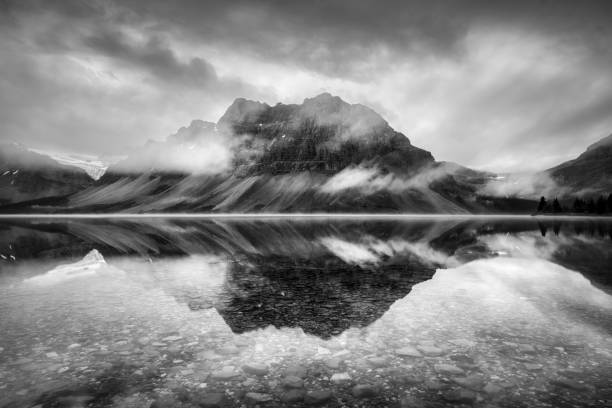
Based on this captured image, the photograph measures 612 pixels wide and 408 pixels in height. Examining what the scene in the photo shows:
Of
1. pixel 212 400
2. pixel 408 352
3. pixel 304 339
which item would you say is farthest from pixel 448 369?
pixel 212 400

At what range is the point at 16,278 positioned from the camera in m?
25.3

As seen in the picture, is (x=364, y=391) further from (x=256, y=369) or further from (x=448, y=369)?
(x=256, y=369)

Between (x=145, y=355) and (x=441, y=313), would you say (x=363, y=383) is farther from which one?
(x=441, y=313)

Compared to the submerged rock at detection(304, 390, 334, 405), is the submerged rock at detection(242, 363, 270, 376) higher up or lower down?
higher up

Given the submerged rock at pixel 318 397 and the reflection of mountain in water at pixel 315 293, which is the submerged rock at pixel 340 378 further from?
the reflection of mountain in water at pixel 315 293

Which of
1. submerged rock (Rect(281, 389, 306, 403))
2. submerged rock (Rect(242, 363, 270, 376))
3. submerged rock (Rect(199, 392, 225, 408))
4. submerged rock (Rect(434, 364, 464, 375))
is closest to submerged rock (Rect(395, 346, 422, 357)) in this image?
submerged rock (Rect(434, 364, 464, 375))

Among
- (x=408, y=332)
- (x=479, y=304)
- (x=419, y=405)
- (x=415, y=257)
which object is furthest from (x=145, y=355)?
(x=415, y=257)

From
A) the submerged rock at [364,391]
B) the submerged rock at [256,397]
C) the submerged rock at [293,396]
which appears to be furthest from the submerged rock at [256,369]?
the submerged rock at [364,391]

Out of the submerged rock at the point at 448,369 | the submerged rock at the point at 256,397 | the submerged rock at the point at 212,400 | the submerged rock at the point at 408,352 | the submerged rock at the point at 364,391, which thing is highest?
the submerged rock at the point at 212,400

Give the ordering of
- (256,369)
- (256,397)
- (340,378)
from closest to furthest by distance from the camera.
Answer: (256,397) → (340,378) → (256,369)

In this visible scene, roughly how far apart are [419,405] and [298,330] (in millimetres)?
6243

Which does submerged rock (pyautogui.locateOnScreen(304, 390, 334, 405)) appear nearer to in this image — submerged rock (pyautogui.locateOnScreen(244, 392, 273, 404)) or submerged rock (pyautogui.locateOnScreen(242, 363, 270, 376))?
submerged rock (pyautogui.locateOnScreen(244, 392, 273, 404))

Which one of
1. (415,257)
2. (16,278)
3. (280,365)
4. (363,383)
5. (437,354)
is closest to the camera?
(363,383)

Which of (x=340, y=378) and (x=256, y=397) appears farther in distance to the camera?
(x=340, y=378)
